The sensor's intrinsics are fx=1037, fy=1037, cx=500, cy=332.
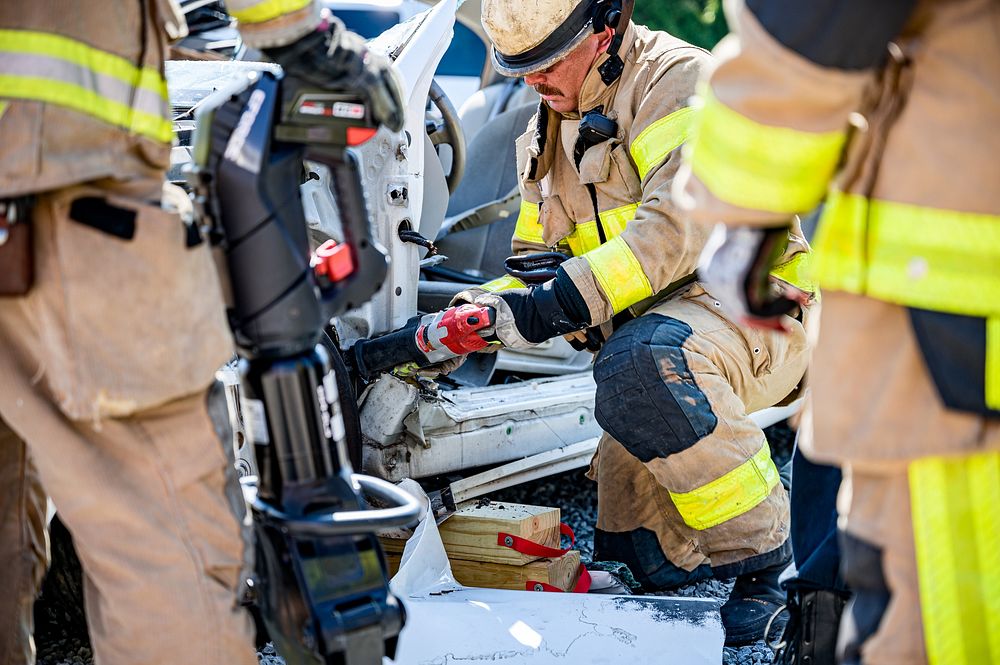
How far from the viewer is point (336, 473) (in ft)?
6.15

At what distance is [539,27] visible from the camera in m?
2.97

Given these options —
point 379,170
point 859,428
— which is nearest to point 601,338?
point 379,170

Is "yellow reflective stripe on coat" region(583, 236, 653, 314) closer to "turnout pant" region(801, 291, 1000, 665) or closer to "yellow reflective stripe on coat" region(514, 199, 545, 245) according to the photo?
"yellow reflective stripe on coat" region(514, 199, 545, 245)

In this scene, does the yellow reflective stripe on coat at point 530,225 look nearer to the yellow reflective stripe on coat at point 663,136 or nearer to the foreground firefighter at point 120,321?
the yellow reflective stripe on coat at point 663,136

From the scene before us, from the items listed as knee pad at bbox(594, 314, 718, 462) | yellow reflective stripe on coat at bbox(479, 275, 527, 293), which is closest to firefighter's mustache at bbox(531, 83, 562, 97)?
yellow reflective stripe on coat at bbox(479, 275, 527, 293)

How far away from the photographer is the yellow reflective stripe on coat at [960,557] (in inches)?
49.2

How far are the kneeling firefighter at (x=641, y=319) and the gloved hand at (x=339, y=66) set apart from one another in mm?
1133

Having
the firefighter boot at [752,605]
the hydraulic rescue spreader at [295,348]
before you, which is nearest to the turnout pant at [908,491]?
the hydraulic rescue spreader at [295,348]

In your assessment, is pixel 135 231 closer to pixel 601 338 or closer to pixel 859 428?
pixel 859 428

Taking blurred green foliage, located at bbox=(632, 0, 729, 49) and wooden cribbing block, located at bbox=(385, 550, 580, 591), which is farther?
blurred green foliage, located at bbox=(632, 0, 729, 49)

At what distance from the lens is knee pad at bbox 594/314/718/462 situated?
2736 mm

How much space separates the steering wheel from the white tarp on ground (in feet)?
5.73

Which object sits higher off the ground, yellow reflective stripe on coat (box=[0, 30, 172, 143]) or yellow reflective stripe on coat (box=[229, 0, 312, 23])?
yellow reflective stripe on coat (box=[229, 0, 312, 23])

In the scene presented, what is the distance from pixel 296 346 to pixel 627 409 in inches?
48.2
